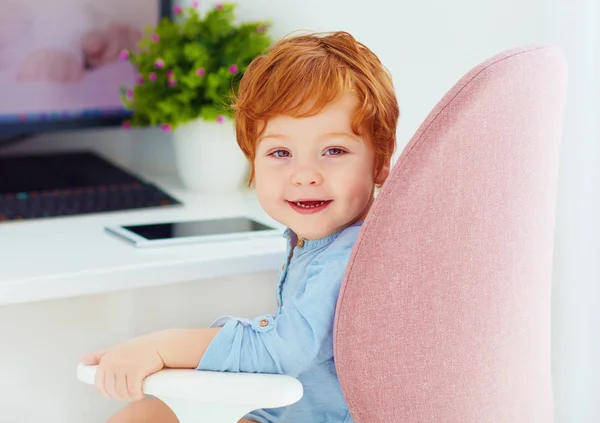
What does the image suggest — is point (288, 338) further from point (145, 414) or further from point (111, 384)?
point (145, 414)

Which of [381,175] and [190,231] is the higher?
[381,175]

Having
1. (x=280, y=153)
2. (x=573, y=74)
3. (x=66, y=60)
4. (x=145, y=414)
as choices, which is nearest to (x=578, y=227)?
(x=573, y=74)

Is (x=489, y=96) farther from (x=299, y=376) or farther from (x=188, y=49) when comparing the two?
(x=188, y=49)

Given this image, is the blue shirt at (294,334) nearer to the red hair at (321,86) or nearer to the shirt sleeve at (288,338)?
the shirt sleeve at (288,338)

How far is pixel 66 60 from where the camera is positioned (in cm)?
155

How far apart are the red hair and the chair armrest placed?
26 centimetres

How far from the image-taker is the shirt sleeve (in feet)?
2.55

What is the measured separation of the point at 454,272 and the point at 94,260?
1.77 feet

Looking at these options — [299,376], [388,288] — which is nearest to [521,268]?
[388,288]

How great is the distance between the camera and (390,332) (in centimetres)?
70

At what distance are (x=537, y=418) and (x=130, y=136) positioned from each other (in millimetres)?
1210

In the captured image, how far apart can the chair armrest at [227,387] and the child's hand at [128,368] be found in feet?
0.07

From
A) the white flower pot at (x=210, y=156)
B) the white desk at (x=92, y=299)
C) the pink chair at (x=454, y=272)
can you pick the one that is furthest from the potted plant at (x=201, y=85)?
the pink chair at (x=454, y=272)

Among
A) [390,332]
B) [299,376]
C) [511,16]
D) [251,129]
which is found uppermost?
[511,16]
